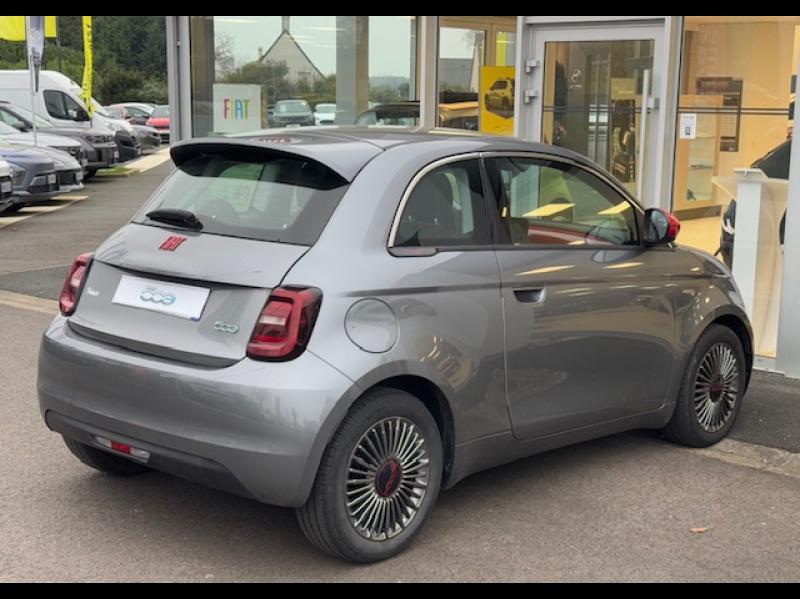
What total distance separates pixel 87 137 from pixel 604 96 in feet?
56.2

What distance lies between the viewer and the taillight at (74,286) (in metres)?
4.44

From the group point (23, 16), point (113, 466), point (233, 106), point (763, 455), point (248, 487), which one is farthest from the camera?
point (23, 16)

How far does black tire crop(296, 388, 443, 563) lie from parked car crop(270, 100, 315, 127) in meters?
7.86

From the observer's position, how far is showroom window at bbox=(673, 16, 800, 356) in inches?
298

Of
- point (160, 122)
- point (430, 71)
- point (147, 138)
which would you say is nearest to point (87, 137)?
point (147, 138)

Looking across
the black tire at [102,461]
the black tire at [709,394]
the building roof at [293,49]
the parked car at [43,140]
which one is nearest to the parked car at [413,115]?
the building roof at [293,49]

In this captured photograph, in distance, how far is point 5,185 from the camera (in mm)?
15508

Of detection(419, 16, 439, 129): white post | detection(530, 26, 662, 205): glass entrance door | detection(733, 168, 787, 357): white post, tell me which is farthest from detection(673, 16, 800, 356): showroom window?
detection(419, 16, 439, 129): white post

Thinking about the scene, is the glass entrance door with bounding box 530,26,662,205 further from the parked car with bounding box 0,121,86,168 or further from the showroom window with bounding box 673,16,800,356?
the parked car with bounding box 0,121,86,168

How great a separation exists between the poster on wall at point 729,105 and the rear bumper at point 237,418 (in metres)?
5.25

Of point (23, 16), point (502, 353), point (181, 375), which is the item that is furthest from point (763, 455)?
point (23, 16)

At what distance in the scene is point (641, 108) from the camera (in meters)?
8.68
